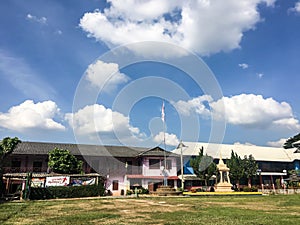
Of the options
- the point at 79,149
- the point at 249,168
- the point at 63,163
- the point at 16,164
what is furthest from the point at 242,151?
the point at 16,164

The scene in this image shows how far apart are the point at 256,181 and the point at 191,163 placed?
40.5 feet

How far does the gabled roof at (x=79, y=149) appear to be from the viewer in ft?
109

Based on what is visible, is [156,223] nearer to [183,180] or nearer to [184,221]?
[184,221]

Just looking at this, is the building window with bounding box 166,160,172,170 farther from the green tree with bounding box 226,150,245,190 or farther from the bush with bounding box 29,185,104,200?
the bush with bounding box 29,185,104,200

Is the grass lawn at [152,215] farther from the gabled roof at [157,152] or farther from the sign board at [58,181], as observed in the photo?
the gabled roof at [157,152]

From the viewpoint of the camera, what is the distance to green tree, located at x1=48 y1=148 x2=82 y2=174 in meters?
30.0

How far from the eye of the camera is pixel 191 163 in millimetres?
37188

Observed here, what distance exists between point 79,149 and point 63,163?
6.95 m

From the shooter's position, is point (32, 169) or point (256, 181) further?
point (256, 181)

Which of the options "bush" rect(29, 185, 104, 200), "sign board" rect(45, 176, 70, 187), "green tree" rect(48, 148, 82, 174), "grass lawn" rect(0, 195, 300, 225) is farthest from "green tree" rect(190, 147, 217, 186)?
"grass lawn" rect(0, 195, 300, 225)

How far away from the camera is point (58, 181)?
81.9ft

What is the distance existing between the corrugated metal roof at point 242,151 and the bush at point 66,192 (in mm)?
17345

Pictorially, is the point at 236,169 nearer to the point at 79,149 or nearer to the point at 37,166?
the point at 79,149

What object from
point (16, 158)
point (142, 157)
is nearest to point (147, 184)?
point (142, 157)
